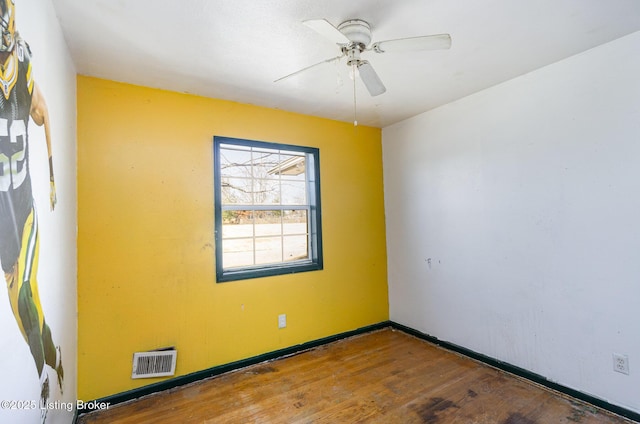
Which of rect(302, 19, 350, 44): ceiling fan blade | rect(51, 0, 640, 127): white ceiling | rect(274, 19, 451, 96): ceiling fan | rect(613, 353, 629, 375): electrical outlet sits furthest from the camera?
rect(613, 353, 629, 375): electrical outlet

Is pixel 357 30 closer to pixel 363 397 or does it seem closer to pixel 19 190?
pixel 19 190

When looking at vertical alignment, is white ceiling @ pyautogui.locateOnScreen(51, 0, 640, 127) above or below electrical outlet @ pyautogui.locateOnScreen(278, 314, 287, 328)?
above

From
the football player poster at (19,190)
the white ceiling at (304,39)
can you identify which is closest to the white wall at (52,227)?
the football player poster at (19,190)

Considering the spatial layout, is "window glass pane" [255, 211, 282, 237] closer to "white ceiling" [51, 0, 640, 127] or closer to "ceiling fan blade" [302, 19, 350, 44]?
"white ceiling" [51, 0, 640, 127]

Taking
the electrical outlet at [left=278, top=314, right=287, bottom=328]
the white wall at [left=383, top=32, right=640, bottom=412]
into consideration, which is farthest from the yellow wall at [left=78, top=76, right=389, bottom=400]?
the white wall at [left=383, top=32, right=640, bottom=412]

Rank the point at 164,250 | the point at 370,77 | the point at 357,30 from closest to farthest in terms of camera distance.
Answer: the point at 357,30 < the point at 370,77 < the point at 164,250

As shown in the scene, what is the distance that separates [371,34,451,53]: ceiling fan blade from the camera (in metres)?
1.48

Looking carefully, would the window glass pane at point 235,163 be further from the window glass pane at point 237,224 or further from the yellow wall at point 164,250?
the window glass pane at point 237,224

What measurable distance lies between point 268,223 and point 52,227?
1.76m

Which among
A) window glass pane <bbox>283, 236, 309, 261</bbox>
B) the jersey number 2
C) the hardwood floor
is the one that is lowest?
the hardwood floor

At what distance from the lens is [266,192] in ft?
9.90

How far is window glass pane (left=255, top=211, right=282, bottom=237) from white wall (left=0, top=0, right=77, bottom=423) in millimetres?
1443

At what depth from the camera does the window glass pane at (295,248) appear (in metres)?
3.15

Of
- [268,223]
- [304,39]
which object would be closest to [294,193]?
[268,223]
